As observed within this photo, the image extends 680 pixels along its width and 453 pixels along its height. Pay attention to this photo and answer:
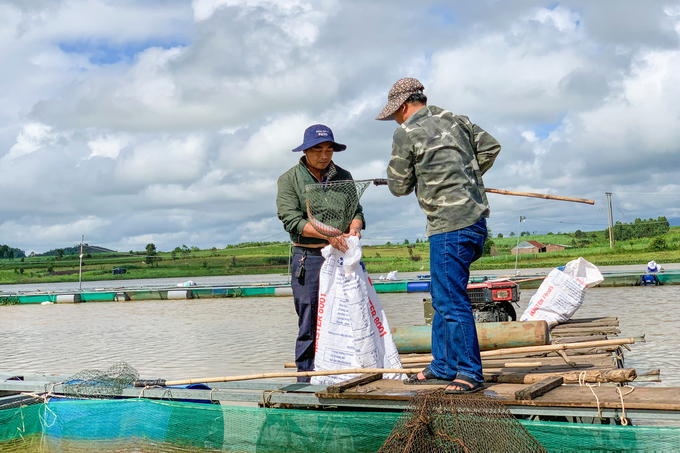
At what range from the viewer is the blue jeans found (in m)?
3.44

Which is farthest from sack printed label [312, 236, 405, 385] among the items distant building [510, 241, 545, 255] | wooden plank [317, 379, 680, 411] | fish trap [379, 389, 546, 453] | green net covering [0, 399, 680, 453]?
distant building [510, 241, 545, 255]

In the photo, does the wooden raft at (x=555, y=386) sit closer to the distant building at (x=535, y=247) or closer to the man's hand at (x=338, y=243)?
the man's hand at (x=338, y=243)

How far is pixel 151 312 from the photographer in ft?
60.7

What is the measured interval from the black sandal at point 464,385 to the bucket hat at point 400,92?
5.34 feet

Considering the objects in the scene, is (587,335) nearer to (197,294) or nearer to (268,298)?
(268,298)

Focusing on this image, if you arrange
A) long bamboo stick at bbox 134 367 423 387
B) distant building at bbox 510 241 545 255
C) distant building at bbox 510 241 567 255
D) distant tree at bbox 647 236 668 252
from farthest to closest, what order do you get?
distant building at bbox 510 241 545 255 → distant building at bbox 510 241 567 255 → distant tree at bbox 647 236 668 252 → long bamboo stick at bbox 134 367 423 387

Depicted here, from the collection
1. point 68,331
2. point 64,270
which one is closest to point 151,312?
point 68,331

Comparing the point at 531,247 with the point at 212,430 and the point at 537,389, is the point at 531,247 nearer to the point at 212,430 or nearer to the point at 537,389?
the point at 212,430

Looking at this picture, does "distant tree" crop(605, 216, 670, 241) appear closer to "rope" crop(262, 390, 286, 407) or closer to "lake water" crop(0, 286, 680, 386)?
"lake water" crop(0, 286, 680, 386)

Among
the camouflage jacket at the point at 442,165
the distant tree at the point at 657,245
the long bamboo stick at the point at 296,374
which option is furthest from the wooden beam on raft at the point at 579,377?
the distant tree at the point at 657,245

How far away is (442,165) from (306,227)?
133 cm

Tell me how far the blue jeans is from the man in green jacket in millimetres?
1072

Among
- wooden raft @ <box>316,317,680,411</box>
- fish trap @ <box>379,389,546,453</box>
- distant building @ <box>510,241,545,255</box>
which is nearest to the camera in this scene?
fish trap @ <box>379,389,546,453</box>

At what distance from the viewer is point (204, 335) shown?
1155 cm
